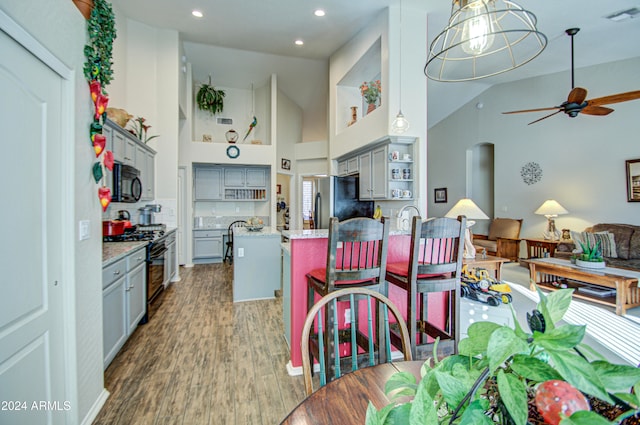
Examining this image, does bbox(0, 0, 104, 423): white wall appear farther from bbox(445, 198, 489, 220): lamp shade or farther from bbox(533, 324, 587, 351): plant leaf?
bbox(445, 198, 489, 220): lamp shade

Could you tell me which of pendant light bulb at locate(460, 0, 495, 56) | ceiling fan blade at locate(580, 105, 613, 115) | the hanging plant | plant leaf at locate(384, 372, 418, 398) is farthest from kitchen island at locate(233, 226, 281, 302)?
ceiling fan blade at locate(580, 105, 613, 115)

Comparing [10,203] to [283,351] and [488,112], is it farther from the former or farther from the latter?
[488,112]

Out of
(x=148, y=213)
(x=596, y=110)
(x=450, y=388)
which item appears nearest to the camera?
(x=450, y=388)

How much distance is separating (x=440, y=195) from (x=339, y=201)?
491 centimetres

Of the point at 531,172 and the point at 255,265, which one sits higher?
the point at 531,172

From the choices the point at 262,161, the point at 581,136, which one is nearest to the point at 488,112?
the point at 581,136

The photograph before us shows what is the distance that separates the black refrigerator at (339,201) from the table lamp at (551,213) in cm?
380

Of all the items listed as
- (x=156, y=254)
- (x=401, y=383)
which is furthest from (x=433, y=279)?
(x=156, y=254)

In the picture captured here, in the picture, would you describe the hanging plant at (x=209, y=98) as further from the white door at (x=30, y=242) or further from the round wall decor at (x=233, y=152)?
the white door at (x=30, y=242)

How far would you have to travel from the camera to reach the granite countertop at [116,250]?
7.19 ft

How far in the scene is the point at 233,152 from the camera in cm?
627

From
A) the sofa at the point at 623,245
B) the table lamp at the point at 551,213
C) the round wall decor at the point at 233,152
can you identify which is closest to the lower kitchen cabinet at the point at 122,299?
the round wall decor at the point at 233,152

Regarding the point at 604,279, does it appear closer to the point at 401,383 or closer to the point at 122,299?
the point at 401,383

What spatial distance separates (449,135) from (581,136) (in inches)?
117
